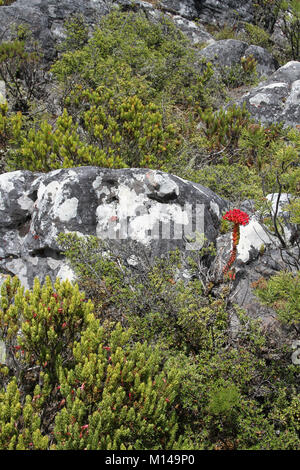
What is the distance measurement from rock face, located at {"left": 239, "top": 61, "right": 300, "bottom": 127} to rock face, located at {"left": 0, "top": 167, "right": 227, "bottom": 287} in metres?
4.40

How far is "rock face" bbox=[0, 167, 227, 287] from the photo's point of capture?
4.12m

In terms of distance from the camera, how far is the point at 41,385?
272 centimetres

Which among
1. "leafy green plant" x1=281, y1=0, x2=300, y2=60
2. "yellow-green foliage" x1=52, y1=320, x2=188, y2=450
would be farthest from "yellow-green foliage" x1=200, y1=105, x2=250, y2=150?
"leafy green plant" x1=281, y1=0, x2=300, y2=60

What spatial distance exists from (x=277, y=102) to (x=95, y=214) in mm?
5969

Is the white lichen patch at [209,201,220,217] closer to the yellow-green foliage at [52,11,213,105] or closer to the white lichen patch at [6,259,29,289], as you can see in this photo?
the white lichen patch at [6,259,29,289]

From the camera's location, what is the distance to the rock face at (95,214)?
412 cm

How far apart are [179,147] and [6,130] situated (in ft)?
10.4

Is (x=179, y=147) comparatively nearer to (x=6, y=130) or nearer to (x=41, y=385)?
(x=6, y=130)

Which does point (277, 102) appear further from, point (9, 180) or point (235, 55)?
point (9, 180)

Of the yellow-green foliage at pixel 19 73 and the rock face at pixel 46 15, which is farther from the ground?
the rock face at pixel 46 15

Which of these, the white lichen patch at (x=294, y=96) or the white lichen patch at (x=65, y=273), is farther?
the white lichen patch at (x=294, y=96)

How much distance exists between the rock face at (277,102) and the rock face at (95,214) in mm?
4395

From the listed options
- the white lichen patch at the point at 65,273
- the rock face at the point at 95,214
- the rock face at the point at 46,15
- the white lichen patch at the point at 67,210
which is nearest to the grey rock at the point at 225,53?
the rock face at the point at 46,15

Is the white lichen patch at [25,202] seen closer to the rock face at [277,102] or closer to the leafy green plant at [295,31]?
the rock face at [277,102]
